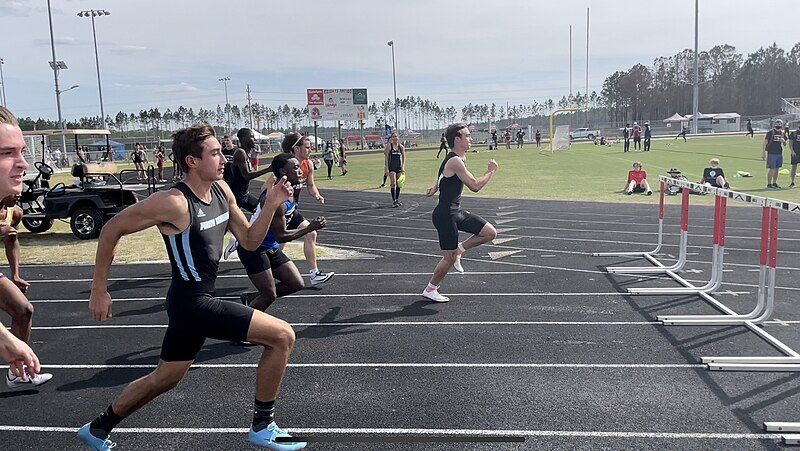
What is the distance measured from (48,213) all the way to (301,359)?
10198 mm

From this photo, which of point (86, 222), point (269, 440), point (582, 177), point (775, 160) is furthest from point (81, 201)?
point (775, 160)

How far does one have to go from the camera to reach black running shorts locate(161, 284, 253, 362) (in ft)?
12.3

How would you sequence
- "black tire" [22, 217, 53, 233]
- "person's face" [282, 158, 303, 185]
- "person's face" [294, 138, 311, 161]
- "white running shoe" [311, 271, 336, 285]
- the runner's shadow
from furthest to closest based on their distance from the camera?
1. "black tire" [22, 217, 53, 233]
2. "white running shoe" [311, 271, 336, 285]
3. "person's face" [294, 138, 311, 161]
4. the runner's shadow
5. "person's face" [282, 158, 303, 185]

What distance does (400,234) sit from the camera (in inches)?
534

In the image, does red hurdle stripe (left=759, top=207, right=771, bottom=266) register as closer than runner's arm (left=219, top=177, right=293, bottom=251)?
No

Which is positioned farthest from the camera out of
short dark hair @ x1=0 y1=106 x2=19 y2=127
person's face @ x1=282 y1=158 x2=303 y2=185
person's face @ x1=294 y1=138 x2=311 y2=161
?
person's face @ x1=294 y1=138 x2=311 y2=161

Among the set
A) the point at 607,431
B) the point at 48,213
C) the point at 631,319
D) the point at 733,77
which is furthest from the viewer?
the point at 733,77

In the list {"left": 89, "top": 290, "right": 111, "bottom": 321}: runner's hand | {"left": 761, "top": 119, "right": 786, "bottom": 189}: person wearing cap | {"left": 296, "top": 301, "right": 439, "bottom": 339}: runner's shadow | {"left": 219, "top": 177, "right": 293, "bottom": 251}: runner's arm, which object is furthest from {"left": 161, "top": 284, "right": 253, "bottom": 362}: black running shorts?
{"left": 761, "top": 119, "right": 786, "bottom": 189}: person wearing cap

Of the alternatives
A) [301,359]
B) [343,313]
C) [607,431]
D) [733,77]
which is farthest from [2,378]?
[733,77]

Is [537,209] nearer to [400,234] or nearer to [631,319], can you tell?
[400,234]

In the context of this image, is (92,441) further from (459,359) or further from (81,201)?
(81,201)

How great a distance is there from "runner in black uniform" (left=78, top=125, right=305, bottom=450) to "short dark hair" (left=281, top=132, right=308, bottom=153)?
3747 millimetres

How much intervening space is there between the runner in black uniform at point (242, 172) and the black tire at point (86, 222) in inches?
266

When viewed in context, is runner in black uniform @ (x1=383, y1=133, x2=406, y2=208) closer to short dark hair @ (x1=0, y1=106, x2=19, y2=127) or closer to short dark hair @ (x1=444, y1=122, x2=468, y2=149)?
short dark hair @ (x1=444, y1=122, x2=468, y2=149)
